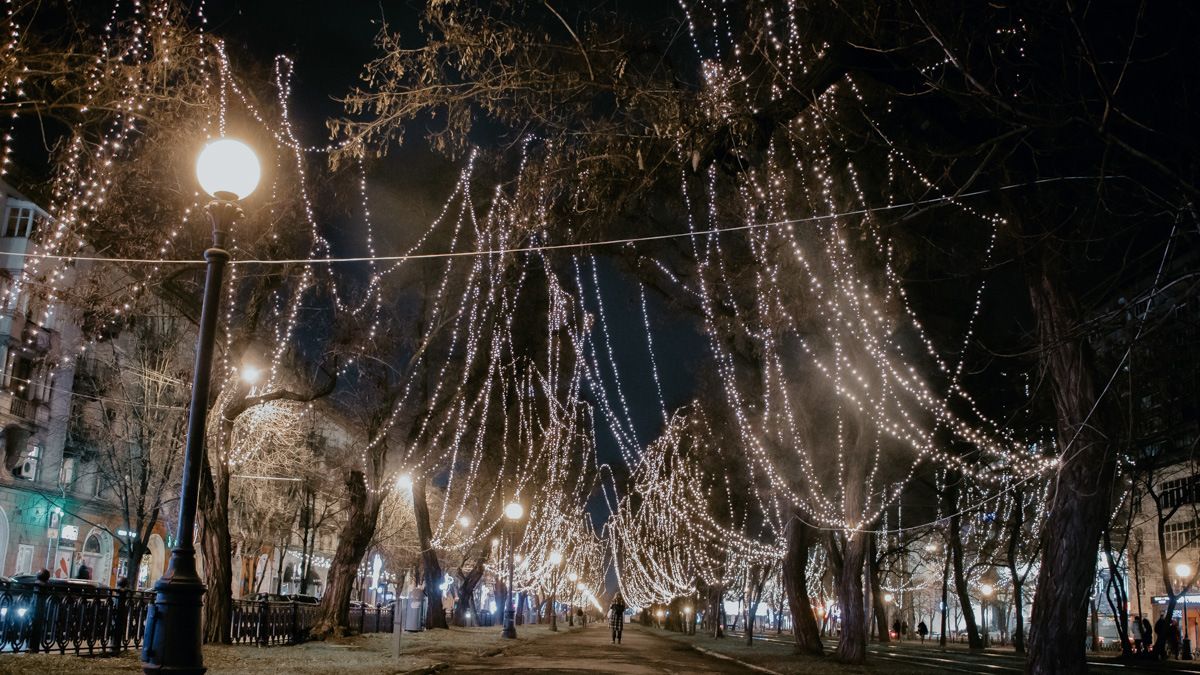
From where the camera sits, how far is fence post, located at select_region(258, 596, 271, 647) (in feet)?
67.3

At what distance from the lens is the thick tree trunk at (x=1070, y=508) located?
996 cm

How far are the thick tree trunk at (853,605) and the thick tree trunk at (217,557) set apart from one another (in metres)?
13.3

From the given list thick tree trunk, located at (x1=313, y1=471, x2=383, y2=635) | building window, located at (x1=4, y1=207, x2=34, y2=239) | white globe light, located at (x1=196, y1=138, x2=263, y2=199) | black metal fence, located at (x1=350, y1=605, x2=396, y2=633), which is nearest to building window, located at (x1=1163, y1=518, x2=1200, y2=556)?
black metal fence, located at (x1=350, y1=605, x2=396, y2=633)

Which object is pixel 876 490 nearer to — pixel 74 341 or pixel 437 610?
pixel 437 610

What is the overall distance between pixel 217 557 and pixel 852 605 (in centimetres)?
1420

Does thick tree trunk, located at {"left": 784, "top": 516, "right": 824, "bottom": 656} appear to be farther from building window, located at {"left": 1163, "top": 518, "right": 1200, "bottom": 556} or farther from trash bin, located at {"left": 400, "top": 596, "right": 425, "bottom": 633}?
building window, located at {"left": 1163, "top": 518, "right": 1200, "bottom": 556}

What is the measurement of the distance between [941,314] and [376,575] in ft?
199

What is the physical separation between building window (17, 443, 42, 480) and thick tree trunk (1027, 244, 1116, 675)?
36581 mm

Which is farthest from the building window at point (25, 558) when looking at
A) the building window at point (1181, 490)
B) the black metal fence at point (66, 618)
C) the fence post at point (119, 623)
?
the building window at point (1181, 490)

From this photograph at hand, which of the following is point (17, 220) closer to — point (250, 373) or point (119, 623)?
point (250, 373)

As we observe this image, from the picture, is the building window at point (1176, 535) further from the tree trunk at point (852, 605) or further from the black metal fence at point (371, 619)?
the black metal fence at point (371, 619)

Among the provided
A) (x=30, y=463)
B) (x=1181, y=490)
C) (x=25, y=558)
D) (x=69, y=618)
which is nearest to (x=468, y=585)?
(x=25, y=558)

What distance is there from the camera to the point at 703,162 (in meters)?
8.84

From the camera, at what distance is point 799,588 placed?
26797mm
